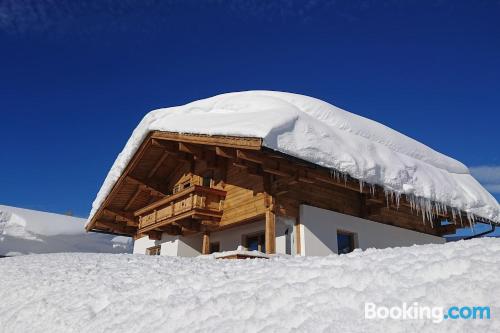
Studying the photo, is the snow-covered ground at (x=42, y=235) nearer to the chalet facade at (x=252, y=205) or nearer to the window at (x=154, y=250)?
the chalet facade at (x=252, y=205)

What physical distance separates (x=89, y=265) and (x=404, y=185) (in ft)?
27.5

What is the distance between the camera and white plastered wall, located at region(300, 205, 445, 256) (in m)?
10.5

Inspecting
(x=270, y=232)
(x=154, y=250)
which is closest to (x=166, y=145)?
(x=270, y=232)

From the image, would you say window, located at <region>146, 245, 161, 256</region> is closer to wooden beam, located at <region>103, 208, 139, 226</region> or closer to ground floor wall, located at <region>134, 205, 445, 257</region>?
ground floor wall, located at <region>134, 205, 445, 257</region>

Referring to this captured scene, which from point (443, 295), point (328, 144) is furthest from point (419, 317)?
point (328, 144)

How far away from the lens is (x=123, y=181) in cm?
1580

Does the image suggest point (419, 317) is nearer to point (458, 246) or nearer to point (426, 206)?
point (458, 246)

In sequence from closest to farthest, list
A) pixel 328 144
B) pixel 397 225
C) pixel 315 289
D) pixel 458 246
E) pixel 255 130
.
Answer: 1. pixel 315 289
2. pixel 458 246
3. pixel 255 130
4. pixel 328 144
5. pixel 397 225

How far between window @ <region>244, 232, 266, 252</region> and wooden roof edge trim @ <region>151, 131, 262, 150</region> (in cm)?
328

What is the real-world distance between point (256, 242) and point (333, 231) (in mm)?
2268

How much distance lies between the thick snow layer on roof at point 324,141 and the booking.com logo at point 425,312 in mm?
5765

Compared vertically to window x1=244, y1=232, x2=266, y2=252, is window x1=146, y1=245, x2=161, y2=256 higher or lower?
higher

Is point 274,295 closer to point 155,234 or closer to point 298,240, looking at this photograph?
point 298,240

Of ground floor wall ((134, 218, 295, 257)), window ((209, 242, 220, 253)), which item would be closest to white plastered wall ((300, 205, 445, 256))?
ground floor wall ((134, 218, 295, 257))
